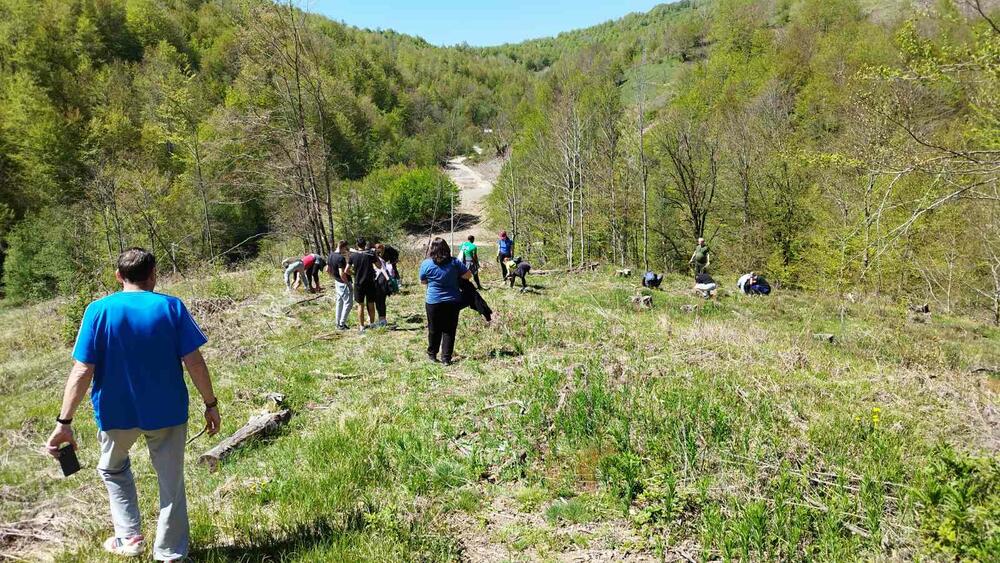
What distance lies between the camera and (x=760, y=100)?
3506cm

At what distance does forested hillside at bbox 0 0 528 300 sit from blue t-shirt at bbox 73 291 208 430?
12.9 metres

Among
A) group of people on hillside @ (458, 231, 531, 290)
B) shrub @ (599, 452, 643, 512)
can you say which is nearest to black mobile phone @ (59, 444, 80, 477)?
shrub @ (599, 452, 643, 512)

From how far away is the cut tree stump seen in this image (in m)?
4.98

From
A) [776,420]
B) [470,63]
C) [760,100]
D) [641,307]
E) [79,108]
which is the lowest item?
[641,307]

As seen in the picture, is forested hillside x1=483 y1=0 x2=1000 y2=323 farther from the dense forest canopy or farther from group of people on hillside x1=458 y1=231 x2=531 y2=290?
group of people on hillside x1=458 y1=231 x2=531 y2=290

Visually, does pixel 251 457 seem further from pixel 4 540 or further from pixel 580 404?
pixel 580 404

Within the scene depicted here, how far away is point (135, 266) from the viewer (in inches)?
119

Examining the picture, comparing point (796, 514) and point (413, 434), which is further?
point (413, 434)

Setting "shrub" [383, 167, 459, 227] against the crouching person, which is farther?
"shrub" [383, 167, 459, 227]

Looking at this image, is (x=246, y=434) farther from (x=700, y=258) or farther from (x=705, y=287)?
(x=700, y=258)

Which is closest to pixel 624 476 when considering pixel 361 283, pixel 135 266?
pixel 135 266

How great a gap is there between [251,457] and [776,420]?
16.9 ft

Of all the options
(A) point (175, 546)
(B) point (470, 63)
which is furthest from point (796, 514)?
(B) point (470, 63)

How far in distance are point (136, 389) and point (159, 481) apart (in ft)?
1.88
